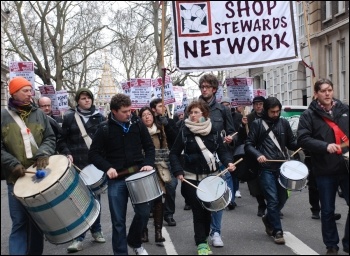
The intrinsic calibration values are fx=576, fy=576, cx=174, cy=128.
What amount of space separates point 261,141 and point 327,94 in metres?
1.56

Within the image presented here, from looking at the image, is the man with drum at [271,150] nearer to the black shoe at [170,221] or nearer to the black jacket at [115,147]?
the black shoe at [170,221]

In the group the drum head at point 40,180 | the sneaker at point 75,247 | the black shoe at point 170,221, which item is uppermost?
the drum head at point 40,180

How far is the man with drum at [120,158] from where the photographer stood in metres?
6.12

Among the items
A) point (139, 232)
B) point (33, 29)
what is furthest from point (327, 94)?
point (33, 29)

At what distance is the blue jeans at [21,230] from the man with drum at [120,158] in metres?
0.83

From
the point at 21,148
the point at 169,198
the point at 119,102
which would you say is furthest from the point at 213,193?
the point at 169,198

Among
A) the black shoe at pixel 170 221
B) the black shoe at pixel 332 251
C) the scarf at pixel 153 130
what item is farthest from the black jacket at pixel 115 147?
the black shoe at pixel 170 221

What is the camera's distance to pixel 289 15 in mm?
7438

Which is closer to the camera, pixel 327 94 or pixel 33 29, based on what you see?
pixel 327 94

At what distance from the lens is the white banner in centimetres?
741

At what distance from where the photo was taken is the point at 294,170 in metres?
7.06

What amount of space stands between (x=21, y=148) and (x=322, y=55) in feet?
82.8

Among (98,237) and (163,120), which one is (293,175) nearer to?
(163,120)

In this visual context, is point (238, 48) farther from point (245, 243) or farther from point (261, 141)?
point (245, 243)
